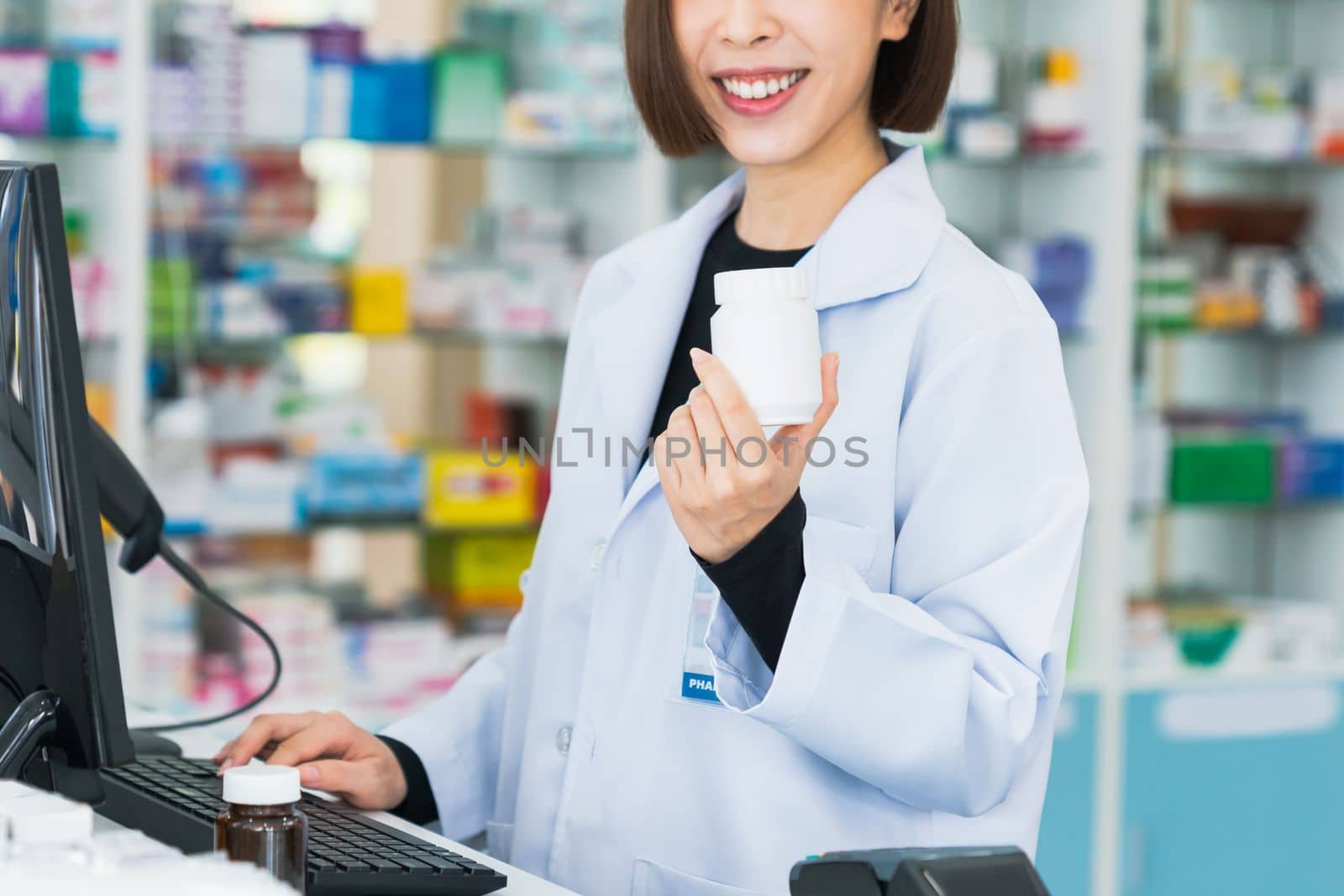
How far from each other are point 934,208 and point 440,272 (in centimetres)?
232

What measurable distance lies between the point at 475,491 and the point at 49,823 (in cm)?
280

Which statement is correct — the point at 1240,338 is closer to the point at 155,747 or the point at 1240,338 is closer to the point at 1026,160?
the point at 1026,160

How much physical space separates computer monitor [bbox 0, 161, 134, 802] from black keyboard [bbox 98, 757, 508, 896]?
14 cm

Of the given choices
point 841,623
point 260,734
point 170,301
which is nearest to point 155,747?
point 260,734

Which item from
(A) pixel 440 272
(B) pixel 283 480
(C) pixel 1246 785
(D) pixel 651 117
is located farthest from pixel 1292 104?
(D) pixel 651 117

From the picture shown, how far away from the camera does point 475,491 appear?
11.9 ft

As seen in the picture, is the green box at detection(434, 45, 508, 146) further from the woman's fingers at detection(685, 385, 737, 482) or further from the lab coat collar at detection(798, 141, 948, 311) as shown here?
the woman's fingers at detection(685, 385, 737, 482)

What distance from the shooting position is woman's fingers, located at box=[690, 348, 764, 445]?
1057mm

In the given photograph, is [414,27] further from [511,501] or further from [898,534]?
[898,534]

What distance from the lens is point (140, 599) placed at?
10.7 feet

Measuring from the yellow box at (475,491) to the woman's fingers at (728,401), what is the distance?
2.55 m

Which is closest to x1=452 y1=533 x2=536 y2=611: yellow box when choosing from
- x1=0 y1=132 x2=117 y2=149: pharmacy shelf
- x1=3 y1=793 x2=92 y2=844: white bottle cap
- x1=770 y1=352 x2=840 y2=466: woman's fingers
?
x1=0 y1=132 x2=117 y2=149: pharmacy shelf

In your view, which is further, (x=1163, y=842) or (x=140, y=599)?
(x=1163, y=842)

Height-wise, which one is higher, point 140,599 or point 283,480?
point 283,480
